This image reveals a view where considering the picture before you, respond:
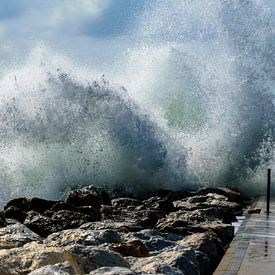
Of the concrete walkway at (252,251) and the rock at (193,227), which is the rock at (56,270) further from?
the rock at (193,227)

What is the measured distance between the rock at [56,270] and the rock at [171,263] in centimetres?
62

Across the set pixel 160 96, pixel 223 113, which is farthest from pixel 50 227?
pixel 160 96

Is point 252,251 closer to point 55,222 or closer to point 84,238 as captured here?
point 84,238

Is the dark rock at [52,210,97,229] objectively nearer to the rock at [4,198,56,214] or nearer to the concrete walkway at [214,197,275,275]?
the rock at [4,198,56,214]

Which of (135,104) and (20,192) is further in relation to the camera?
(135,104)

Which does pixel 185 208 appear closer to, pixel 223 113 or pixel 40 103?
pixel 40 103

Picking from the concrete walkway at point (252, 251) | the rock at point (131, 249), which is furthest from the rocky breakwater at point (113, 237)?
the concrete walkway at point (252, 251)

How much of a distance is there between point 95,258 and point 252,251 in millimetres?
2238

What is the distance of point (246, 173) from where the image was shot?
2011 centimetres

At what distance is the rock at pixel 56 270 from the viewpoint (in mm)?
4652

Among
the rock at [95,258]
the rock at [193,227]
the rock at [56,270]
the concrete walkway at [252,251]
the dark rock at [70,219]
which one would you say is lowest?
the concrete walkway at [252,251]

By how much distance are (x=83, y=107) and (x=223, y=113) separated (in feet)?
15.0

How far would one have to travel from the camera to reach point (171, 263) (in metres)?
5.93

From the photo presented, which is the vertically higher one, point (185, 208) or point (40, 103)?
point (40, 103)
